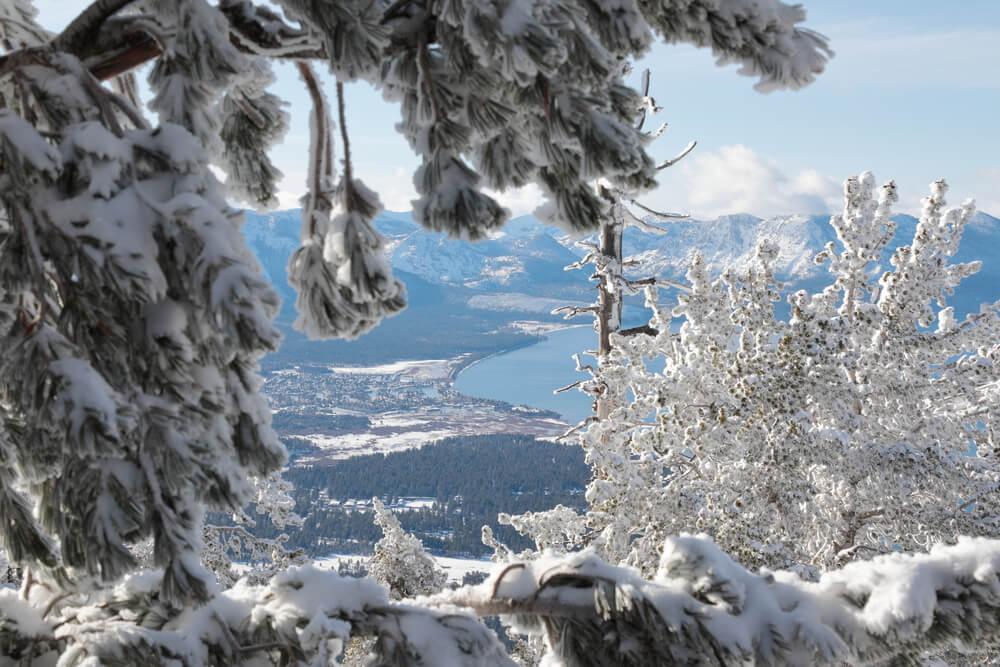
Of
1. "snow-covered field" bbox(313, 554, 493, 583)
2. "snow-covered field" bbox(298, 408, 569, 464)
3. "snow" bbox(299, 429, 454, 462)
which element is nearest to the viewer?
"snow-covered field" bbox(313, 554, 493, 583)

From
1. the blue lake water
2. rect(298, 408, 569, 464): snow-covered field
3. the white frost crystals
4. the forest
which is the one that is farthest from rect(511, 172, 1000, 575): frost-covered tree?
the blue lake water

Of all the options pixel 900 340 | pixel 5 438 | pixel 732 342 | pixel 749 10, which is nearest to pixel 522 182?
pixel 749 10

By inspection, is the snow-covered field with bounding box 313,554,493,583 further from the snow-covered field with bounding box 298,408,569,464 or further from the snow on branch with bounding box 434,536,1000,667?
the snow on branch with bounding box 434,536,1000,667

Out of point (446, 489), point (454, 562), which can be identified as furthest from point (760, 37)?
point (446, 489)

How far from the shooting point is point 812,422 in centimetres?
854

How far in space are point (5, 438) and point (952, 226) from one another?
11.0 m

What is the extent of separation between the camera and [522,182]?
8.24ft

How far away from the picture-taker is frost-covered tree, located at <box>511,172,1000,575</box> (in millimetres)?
7727

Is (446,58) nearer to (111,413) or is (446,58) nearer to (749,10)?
(749,10)

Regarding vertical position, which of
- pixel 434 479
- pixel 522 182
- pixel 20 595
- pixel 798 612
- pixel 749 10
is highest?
pixel 749 10

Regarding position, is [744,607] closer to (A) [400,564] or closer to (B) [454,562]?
(A) [400,564]

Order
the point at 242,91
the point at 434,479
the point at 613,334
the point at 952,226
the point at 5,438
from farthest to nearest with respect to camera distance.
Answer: the point at 434,479 → the point at 613,334 → the point at 952,226 → the point at 242,91 → the point at 5,438

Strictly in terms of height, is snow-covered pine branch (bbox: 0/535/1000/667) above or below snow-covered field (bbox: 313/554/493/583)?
above

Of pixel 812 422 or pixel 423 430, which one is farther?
pixel 423 430
